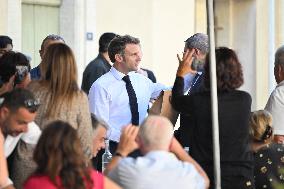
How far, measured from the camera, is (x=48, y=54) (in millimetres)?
7156

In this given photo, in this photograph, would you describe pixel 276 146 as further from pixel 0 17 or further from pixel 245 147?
pixel 0 17

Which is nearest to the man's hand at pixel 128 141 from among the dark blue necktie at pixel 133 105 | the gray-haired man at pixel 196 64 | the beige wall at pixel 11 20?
the gray-haired man at pixel 196 64

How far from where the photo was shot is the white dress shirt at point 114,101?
8852mm

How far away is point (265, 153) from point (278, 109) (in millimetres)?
1002

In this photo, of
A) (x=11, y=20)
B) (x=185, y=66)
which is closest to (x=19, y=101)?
(x=185, y=66)

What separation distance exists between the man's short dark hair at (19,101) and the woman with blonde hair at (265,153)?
6.22 ft

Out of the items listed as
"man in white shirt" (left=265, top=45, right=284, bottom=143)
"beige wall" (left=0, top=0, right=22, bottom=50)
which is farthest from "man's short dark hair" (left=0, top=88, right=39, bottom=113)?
"beige wall" (left=0, top=0, right=22, bottom=50)

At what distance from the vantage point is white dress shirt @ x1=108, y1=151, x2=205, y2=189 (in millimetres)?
6141

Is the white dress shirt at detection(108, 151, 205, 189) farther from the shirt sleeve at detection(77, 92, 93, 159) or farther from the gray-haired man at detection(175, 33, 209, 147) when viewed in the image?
the gray-haired man at detection(175, 33, 209, 147)

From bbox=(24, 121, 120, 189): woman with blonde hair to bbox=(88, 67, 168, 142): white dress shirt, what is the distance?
9.97 ft

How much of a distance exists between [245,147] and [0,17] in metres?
7.27

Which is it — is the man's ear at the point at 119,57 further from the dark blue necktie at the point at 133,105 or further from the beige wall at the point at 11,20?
the beige wall at the point at 11,20

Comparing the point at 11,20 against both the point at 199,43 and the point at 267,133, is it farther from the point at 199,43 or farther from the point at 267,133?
the point at 267,133

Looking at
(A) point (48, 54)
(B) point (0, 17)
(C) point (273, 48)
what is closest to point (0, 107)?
(A) point (48, 54)
